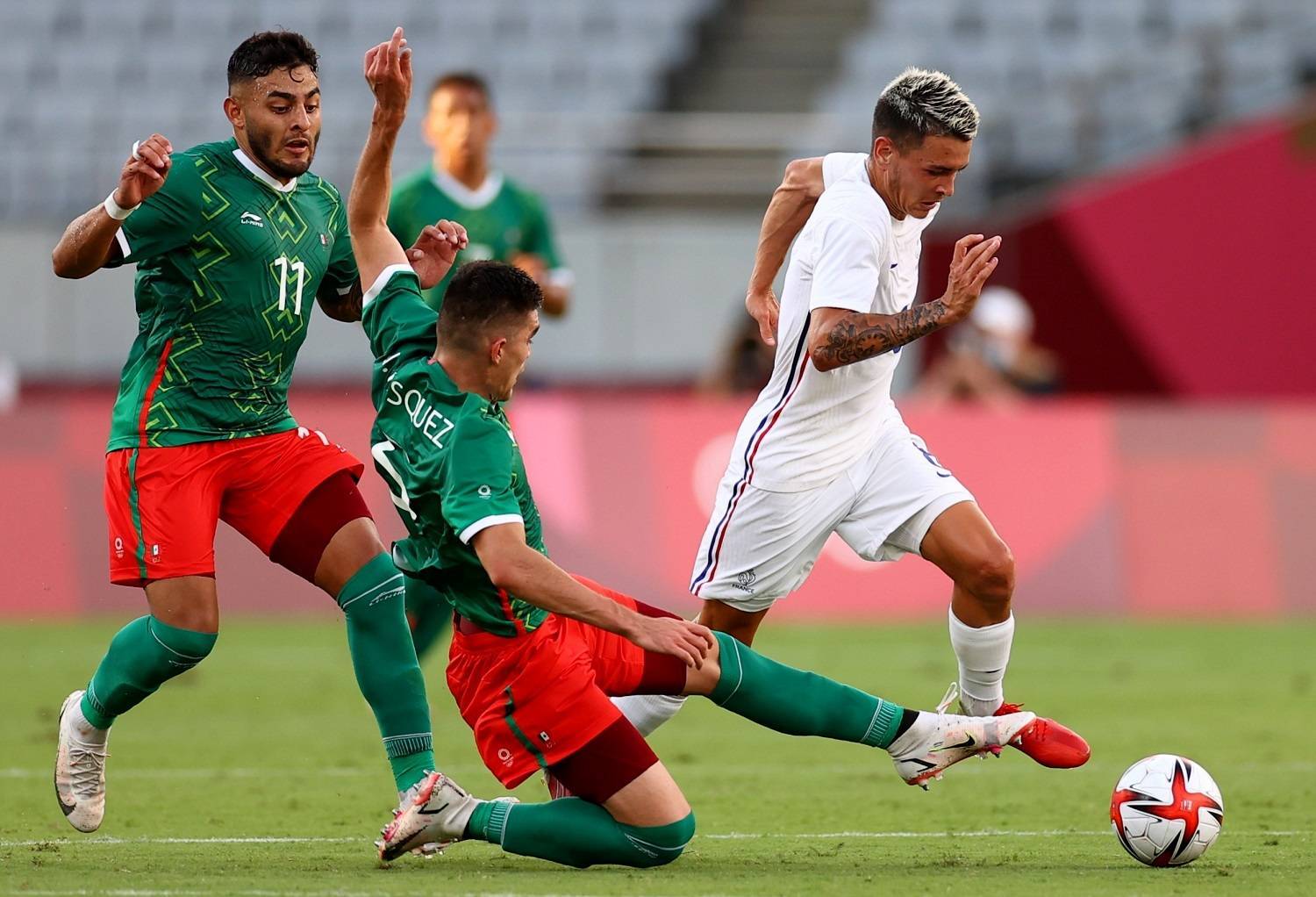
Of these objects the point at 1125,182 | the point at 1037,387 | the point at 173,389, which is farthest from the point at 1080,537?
the point at 173,389

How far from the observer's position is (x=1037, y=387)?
564 inches

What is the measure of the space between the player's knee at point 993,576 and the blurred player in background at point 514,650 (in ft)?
2.47

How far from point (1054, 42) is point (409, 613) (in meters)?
14.7

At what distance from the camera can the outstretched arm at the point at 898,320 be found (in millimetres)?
5414

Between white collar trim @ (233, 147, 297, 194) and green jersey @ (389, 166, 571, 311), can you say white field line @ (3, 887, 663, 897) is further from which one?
green jersey @ (389, 166, 571, 311)

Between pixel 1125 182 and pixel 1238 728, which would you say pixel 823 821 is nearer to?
pixel 1238 728

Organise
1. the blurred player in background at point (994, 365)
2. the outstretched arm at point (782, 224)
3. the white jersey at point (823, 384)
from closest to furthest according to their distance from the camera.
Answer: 1. the white jersey at point (823, 384)
2. the outstretched arm at point (782, 224)
3. the blurred player in background at point (994, 365)

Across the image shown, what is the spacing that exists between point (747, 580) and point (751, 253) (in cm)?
1149

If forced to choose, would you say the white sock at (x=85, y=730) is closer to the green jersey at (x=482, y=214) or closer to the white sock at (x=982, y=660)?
the white sock at (x=982, y=660)

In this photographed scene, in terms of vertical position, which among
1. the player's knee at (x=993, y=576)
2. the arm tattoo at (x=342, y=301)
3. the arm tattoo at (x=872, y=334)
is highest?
the arm tattoo at (x=872, y=334)

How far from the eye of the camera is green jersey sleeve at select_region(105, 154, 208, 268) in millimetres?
5512

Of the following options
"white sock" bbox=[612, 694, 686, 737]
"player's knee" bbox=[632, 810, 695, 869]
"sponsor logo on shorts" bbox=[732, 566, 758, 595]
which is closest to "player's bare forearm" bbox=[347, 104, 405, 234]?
"sponsor logo on shorts" bbox=[732, 566, 758, 595]

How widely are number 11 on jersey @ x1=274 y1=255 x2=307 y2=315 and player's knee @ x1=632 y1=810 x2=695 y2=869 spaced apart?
75.1 inches

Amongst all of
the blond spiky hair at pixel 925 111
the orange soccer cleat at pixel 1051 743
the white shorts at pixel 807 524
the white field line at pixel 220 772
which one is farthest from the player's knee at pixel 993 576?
the white field line at pixel 220 772
